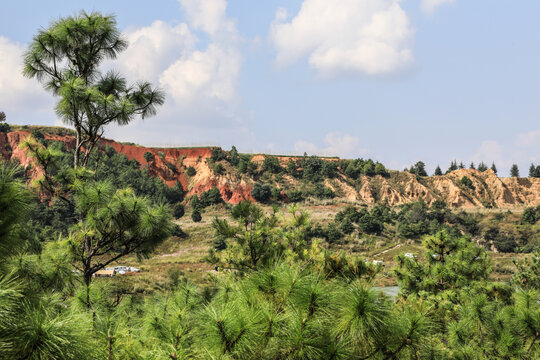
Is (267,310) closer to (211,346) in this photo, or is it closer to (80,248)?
(211,346)

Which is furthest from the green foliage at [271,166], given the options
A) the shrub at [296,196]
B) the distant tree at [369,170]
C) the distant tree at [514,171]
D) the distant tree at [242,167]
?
the distant tree at [514,171]

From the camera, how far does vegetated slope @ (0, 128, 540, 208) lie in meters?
67.6

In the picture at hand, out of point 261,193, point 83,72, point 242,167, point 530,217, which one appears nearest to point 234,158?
point 242,167

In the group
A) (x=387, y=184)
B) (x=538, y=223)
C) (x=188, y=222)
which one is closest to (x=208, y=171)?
(x=188, y=222)

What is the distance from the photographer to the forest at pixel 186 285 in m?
2.55

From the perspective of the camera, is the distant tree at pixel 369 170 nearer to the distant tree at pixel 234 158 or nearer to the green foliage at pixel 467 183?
the green foliage at pixel 467 183

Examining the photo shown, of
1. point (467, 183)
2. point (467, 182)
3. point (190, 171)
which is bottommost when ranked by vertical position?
point (190, 171)

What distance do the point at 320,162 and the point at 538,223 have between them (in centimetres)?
3914

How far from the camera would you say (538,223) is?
5422 centimetres

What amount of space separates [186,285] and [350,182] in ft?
234

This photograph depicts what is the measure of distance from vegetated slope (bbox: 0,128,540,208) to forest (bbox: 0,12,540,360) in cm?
5425

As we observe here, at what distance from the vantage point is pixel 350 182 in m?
74.5

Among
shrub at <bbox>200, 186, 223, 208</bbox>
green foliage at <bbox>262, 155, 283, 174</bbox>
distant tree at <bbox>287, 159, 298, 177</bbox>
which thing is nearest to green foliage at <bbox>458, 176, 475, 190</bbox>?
distant tree at <bbox>287, 159, 298, 177</bbox>

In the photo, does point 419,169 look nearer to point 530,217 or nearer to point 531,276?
point 530,217
